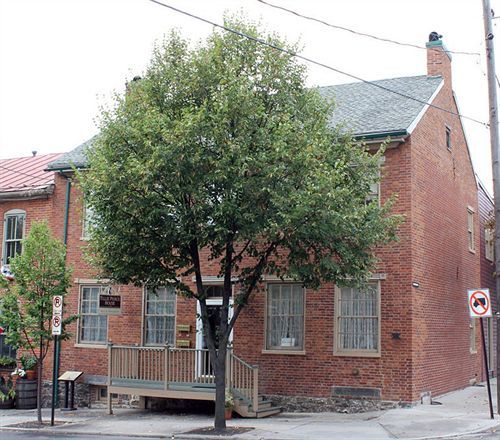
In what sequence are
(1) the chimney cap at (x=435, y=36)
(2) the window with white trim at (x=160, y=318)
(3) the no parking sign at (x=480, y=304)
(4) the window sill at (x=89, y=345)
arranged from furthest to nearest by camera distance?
(1) the chimney cap at (x=435, y=36), (4) the window sill at (x=89, y=345), (2) the window with white trim at (x=160, y=318), (3) the no parking sign at (x=480, y=304)

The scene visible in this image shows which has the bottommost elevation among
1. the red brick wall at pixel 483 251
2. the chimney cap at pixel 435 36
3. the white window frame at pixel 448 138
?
the red brick wall at pixel 483 251

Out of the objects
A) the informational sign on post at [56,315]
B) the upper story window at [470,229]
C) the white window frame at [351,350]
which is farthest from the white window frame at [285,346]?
the upper story window at [470,229]

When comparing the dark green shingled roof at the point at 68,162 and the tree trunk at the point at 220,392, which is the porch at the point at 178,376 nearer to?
the tree trunk at the point at 220,392

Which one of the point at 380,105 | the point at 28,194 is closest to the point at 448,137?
the point at 380,105

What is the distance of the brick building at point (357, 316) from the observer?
56.7ft

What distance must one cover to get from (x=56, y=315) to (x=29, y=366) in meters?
5.39

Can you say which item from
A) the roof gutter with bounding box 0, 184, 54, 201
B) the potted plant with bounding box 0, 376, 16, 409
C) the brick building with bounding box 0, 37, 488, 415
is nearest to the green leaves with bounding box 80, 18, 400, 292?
the brick building with bounding box 0, 37, 488, 415

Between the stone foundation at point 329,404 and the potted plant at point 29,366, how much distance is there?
7174mm

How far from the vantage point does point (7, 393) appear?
21.0m

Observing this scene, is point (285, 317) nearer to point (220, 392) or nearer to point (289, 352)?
point (289, 352)

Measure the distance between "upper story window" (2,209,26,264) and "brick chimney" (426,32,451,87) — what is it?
44.3 ft

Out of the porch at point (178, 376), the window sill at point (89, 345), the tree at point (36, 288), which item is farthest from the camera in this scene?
the window sill at point (89, 345)

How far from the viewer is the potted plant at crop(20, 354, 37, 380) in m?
20.6

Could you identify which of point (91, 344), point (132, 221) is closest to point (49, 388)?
point (91, 344)
